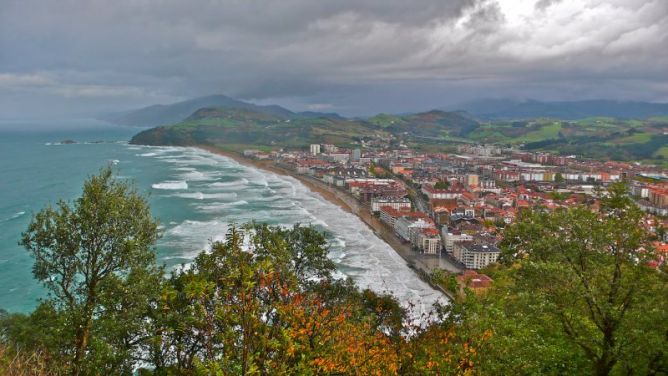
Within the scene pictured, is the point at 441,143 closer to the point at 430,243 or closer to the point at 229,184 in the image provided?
the point at 229,184

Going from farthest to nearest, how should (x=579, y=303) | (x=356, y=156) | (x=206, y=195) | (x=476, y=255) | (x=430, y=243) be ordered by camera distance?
(x=356, y=156)
(x=206, y=195)
(x=430, y=243)
(x=476, y=255)
(x=579, y=303)

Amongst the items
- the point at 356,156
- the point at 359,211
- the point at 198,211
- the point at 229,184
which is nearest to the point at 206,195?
the point at 198,211

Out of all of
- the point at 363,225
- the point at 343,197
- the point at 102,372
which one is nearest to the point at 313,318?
the point at 102,372

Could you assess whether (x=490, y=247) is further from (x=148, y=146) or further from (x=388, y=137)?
(x=388, y=137)

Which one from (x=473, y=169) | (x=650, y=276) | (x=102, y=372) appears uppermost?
(x=650, y=276)

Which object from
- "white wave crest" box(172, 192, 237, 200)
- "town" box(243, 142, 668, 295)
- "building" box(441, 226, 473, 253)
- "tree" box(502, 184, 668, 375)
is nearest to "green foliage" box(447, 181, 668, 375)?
"tree" box(502, 184, 668, 375)

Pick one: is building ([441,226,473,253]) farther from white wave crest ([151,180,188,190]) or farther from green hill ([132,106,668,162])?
green hill ([132,106,668,162])

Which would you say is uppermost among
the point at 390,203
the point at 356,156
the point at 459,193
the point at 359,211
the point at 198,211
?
the point at 198,211
